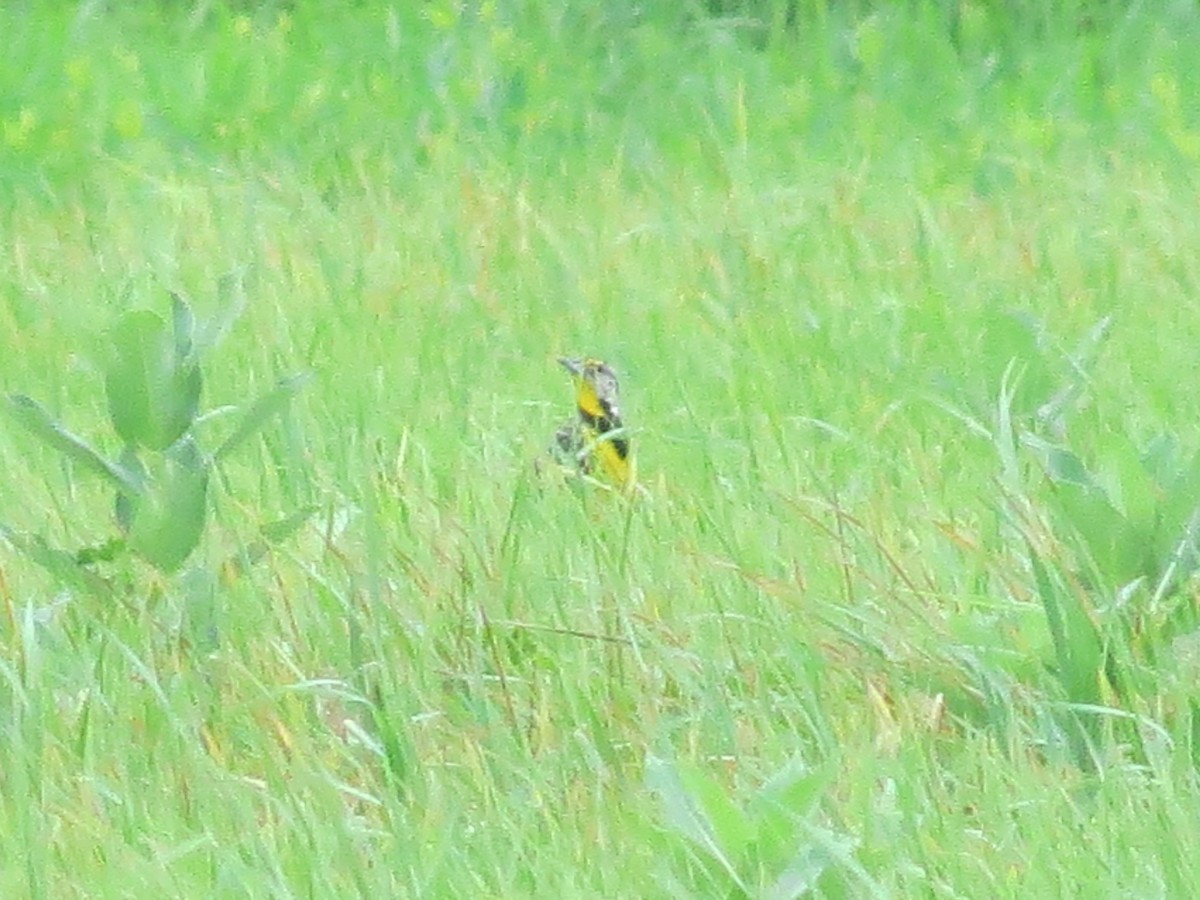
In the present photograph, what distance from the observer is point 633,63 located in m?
6.55

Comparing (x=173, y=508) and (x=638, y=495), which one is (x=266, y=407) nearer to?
(x=173, y=508)

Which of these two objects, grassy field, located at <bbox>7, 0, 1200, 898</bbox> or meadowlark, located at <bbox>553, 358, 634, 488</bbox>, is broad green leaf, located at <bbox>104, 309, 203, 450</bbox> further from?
meadowlark, located at <bbox>553, 358, 634, 488</bbox>

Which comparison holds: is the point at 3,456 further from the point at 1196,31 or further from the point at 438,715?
the point at 1196,31

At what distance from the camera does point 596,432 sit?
3439mm

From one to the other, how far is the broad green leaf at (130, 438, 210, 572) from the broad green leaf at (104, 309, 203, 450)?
1.3 inches

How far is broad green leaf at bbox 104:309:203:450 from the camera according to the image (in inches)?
107

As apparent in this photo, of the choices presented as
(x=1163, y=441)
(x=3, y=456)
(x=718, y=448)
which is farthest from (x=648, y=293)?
(x=1163, y=441)

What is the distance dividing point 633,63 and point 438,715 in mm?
4310

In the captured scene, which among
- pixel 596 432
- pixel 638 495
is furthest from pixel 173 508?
pixel 596 432

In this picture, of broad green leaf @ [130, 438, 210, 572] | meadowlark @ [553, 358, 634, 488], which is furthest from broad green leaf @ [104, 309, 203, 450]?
meadowlark @ [553, 358, 634, 488]

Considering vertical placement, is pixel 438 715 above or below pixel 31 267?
above

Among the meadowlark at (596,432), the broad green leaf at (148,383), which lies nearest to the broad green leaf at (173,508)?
the broad green leaf at (148,383)

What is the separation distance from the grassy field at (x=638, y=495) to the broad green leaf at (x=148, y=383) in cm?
8

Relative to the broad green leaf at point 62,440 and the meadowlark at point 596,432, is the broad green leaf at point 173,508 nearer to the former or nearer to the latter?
the broad green leaf at point 62,440
